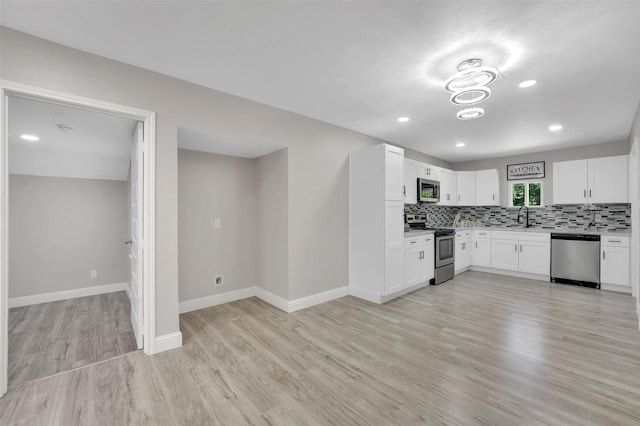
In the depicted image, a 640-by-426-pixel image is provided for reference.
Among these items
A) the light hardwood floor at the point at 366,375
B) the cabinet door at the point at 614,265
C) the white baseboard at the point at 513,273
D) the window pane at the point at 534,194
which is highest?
the window pane at the point at 534,194

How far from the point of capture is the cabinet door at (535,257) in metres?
5.00

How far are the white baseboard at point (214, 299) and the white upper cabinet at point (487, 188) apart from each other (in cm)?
530

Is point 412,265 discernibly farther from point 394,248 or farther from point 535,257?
point 535,257

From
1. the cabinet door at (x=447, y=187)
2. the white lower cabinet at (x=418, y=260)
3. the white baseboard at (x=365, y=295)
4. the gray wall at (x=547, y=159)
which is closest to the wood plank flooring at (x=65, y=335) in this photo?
the white baseboard at (x=365, y=295)

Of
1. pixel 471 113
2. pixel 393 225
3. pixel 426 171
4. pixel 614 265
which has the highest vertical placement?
pixel 471 113

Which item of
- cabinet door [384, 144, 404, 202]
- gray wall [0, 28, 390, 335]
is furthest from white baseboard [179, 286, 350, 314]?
cabinet door [384, 144, 404, 202]

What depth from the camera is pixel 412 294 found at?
4262mm

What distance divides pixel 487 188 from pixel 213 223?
575cm

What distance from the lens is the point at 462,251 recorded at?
18.4 ft

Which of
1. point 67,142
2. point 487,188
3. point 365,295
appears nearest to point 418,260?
point 365,295

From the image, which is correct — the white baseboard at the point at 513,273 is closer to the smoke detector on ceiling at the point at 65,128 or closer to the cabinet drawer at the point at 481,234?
the cabinet drawer at the point at 481,234

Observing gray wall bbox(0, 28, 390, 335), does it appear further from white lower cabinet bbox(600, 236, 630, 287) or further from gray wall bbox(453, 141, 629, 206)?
white lower cabinet bbox(600, 236, 630, 287)

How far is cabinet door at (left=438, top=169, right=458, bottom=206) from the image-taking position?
228 inches

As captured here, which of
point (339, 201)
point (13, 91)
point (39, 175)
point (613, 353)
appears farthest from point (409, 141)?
point (39, 175)
